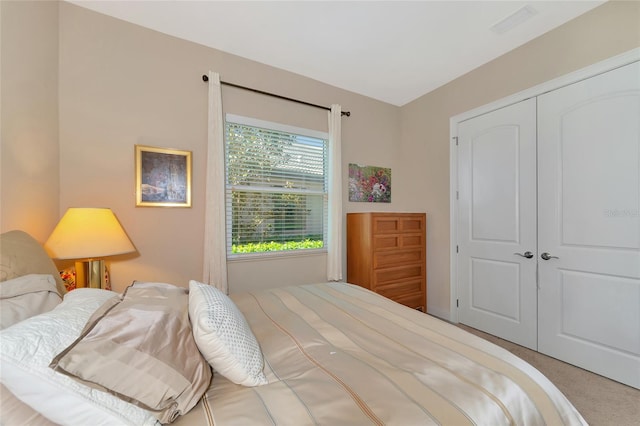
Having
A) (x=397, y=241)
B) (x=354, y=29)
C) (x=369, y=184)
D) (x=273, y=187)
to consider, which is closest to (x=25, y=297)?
(x=273, y=187)

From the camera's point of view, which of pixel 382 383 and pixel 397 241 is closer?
pixel 382 383

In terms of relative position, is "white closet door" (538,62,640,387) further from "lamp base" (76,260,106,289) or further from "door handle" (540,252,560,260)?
"lamp base" (76,260,106,289)

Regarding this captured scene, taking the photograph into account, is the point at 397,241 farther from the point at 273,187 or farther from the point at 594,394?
the point at 594,394

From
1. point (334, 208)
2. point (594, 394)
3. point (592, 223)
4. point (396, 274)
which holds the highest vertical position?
point (334, 208)

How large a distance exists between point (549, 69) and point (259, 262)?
3273mm

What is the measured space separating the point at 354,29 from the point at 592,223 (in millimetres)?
2537

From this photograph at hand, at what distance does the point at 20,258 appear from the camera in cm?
106

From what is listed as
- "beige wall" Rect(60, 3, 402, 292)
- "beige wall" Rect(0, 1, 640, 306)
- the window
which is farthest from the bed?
the window

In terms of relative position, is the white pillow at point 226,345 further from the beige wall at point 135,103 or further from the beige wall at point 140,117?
the beige wall at point 140,117

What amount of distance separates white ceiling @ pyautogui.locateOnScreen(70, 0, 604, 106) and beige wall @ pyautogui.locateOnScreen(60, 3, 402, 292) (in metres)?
0.14

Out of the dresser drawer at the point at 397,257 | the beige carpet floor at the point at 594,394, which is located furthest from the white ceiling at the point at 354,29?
the beige carpet floor at the point at 594,394

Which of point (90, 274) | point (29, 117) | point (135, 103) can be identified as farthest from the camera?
point (135, 103)

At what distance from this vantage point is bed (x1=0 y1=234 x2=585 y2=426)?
0.65 m

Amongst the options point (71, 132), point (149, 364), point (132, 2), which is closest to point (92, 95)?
point (71, 132)
